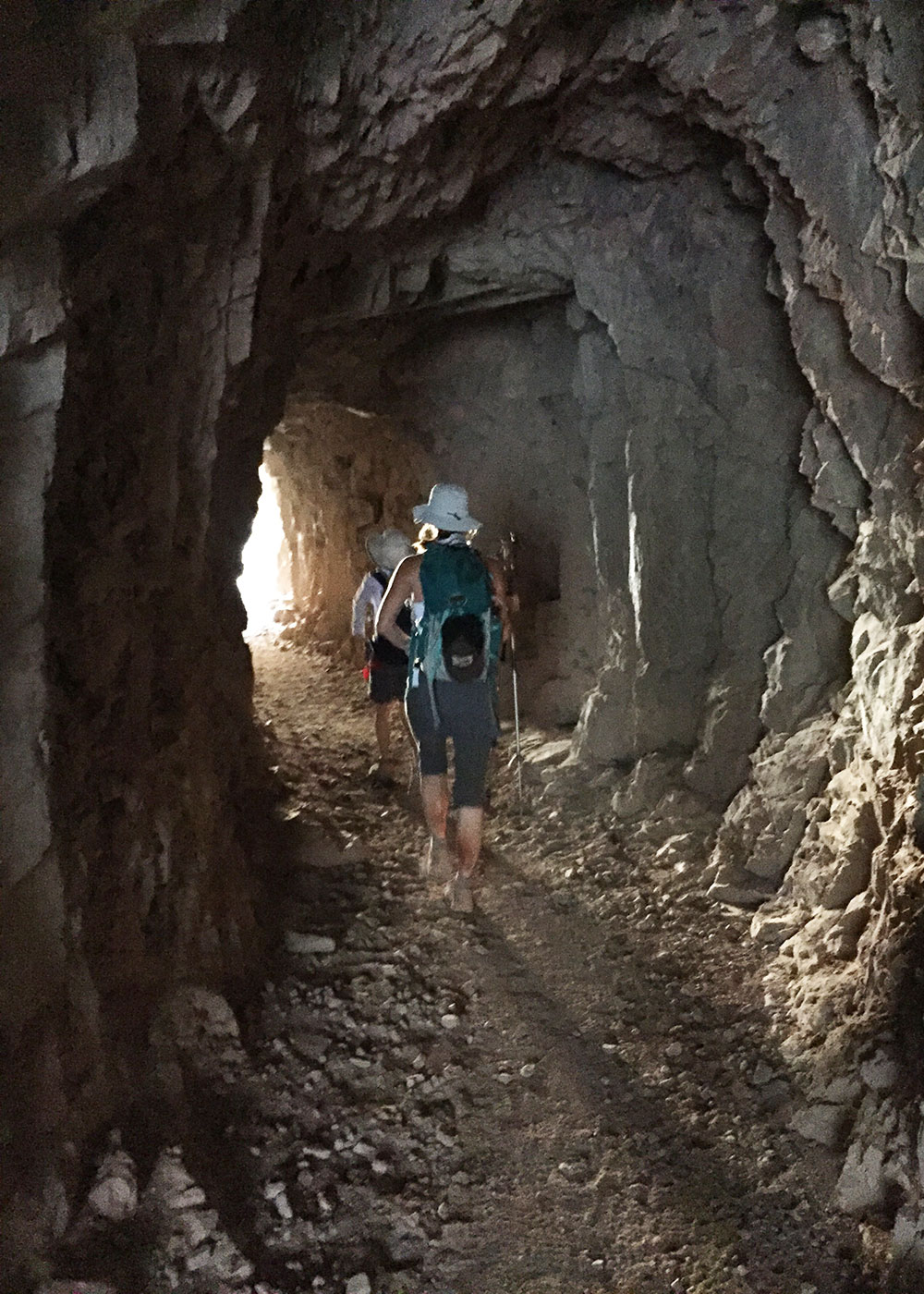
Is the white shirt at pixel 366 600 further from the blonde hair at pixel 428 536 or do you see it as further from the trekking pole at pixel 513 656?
the blonde hair at pixel 428 536

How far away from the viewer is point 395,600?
4.34 m

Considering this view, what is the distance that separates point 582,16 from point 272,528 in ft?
33.5

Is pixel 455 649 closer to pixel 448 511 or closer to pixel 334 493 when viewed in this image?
pixel 448 511

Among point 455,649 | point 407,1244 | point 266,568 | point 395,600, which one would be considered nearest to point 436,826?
point 455,649

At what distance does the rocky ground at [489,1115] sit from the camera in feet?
8.80

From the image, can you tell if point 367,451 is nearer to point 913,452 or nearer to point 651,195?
point 651,195

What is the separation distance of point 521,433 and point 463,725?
331 cm

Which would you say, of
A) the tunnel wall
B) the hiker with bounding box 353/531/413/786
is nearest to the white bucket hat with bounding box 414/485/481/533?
the hiker with bounding box 353/531/413/786

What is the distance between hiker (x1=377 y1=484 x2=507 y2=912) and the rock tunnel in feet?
3.41

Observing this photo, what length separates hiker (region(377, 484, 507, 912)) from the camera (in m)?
4.03

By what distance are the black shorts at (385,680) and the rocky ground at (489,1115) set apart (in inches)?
50.9

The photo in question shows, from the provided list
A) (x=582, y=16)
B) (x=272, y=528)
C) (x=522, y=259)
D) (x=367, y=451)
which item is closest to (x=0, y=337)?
(x=582, y=16)

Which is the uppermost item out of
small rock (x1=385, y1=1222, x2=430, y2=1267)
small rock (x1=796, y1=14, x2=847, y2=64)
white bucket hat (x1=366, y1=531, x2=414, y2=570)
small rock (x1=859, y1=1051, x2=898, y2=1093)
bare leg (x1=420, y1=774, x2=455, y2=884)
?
small rock (x1=796, y1=14, x2=847, y2=64)

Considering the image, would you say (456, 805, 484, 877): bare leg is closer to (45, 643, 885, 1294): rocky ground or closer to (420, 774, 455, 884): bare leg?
(420, 774, 455, 884): bare leg
